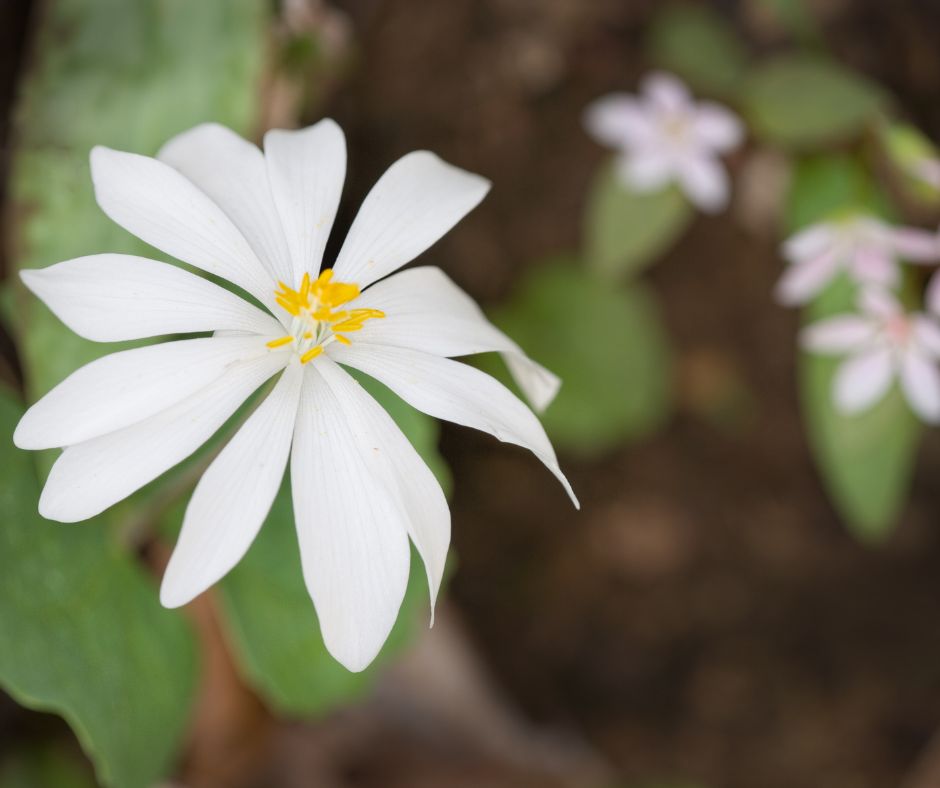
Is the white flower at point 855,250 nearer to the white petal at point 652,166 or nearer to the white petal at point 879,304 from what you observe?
the white petal at point 879,304

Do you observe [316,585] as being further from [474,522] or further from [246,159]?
[474,522]

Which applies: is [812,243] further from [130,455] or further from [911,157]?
[130,455]

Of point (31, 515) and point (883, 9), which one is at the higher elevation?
point (883, 9)

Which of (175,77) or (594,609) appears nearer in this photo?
(175,77)

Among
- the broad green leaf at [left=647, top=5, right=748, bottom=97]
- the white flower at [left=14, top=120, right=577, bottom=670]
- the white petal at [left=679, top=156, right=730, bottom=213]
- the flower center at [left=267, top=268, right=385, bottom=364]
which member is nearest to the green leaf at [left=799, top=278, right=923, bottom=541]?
the white petal at [left=679, top=156, right=730, bottom=213]

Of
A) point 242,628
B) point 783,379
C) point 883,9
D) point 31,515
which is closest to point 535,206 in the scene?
point 783,379

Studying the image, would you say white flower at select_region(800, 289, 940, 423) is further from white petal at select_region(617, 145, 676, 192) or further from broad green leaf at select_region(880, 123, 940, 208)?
white petal at select_region(617, 145, 676, 192)

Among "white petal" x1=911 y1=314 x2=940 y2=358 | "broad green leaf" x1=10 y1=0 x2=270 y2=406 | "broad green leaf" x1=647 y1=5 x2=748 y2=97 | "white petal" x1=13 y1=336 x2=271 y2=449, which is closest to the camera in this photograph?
"white petal" x1=13 y1=336 x2=271 y2=449
